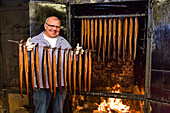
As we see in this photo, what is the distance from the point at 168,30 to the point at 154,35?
0.97 ft

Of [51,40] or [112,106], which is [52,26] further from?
[112,106]

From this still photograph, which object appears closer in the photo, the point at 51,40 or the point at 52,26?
the point at 52,26

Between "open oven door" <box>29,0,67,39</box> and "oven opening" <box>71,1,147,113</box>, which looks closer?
"open oven door" <box>29,0,67,39</box>

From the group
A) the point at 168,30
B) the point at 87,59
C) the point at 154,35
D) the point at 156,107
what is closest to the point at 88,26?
the point at 87,59

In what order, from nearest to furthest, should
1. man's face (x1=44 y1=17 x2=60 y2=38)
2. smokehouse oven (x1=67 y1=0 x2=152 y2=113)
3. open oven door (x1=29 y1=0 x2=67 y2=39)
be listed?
man's face (x1=44 y1=17 x2=60 y2=38), smokehouse oven (x1=67 y1=0 x2=152 y2=113), open oven door (x1=29 y1=0 x2=67 y2=39)

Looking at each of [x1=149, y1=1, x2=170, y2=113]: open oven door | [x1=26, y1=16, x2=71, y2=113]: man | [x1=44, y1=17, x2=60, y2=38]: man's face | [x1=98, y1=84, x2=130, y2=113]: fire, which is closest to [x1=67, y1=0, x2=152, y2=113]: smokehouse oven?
[x1=98, y1=84, x2=130, y2=113]: fire

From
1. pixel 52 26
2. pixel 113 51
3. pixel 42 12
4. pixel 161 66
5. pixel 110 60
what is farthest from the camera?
pixel 110 60

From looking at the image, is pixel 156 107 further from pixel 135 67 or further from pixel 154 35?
pixel 135 67

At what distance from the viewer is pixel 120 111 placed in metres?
4.50

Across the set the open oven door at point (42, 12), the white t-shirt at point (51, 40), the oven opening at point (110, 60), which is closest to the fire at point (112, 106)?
the oven opening at point (110, 60)

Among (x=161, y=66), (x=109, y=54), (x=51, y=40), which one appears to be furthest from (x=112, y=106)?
(x=51, y=40)

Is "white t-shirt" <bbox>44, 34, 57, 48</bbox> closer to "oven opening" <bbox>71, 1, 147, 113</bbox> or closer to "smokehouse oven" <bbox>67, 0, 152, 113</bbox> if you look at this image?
"smokehouse oven" <bbox>67, 0, 152, 113</bbox>

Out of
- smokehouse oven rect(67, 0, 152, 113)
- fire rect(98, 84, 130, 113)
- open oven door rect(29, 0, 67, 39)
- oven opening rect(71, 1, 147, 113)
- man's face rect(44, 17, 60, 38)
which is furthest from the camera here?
fire rect(98, 84, 130, 113)

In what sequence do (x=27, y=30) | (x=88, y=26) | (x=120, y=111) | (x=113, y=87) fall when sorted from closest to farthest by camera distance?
(x=88, y=26)
(x=120, y=111)
(x=27, y=30)
(x=113, y=87)
